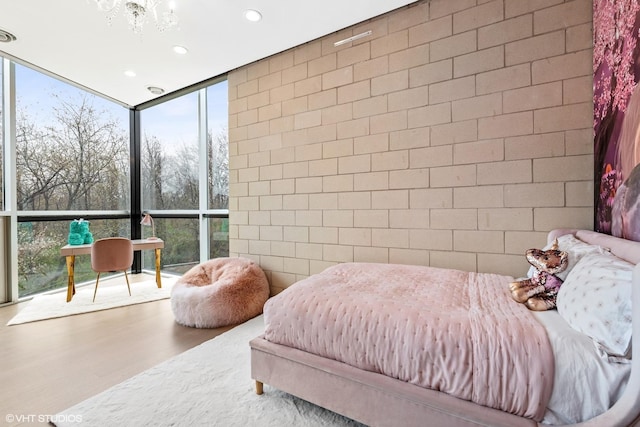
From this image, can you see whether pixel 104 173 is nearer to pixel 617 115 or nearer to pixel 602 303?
pixel 602 303

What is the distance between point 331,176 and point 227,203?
179 cm

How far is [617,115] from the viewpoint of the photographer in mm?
1534

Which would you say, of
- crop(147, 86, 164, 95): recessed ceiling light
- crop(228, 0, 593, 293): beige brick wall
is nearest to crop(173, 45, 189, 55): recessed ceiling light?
crop(228, 0, 593, 293): beige brick wall

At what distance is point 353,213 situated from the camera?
2.75m

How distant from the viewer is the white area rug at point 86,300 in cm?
291

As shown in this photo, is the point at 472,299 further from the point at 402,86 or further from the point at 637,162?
the point at 402,86

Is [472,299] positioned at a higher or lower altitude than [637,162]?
lower

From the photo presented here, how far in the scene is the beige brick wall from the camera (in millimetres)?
1986

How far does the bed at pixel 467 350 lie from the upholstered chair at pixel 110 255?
276 centimetres

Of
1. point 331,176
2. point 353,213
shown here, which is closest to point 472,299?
point 353,213

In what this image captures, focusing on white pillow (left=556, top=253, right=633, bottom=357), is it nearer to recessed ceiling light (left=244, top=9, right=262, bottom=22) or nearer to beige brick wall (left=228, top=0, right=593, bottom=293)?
beige brick wall (left=228, top=0, right=593, bottom=293)

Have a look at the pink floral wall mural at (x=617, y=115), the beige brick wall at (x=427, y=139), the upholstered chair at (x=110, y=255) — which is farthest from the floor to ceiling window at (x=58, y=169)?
the pink floral wall mural at (x=617, y=115)

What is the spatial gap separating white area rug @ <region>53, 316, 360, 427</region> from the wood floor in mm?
159

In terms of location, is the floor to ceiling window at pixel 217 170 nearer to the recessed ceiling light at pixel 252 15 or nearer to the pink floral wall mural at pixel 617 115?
the recessed ceiling light at pixel 252 15
